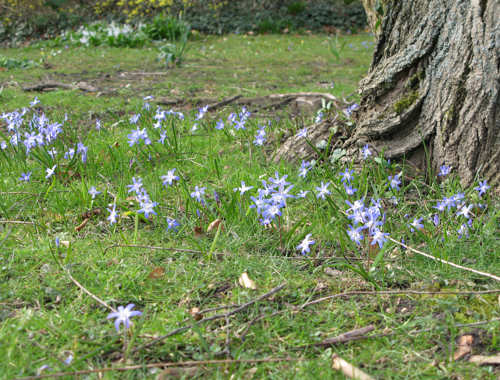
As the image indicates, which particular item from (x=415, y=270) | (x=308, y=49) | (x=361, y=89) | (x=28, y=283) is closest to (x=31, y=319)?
(x=28, y=283)

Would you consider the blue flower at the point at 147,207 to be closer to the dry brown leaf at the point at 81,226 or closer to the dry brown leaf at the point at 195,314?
the dry brown leaf at the point at 81,226

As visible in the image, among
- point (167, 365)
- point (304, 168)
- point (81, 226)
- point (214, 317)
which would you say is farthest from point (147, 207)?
point (304, 168)

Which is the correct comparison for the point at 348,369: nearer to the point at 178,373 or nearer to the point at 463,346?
the point at 463,346

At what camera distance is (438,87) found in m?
2.67

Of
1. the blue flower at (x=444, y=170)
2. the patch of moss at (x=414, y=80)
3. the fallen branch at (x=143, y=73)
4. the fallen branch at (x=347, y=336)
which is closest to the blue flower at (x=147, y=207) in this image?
the fallen branch at (x=347, y=336)

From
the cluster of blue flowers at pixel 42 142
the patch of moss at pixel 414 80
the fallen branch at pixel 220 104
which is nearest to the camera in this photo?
the patch of moss at pixel 414 80

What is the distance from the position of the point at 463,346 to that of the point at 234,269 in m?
1.00

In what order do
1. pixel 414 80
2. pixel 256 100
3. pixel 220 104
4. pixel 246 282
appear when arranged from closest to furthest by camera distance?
pixel 246 282, pixel 414 80, pixel 220 104, pixel 256 100

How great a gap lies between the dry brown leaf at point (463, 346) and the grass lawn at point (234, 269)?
2 centimetres

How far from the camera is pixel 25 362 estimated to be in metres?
1.54

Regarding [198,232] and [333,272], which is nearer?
[333,272]

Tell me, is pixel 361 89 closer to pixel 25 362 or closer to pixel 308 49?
pixel 25 362

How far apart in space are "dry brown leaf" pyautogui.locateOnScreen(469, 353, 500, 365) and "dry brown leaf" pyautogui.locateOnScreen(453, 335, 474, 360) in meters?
0.03

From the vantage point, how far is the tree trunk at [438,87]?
96.3 inches
